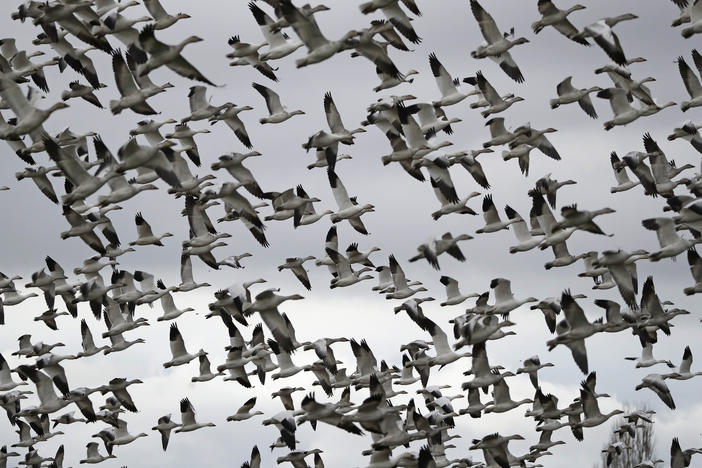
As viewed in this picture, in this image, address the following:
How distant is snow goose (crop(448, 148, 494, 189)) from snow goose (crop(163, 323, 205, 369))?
6.94m

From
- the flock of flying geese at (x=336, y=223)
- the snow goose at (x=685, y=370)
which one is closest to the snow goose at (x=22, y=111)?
the flock of flying geese at (x=336, y=223)

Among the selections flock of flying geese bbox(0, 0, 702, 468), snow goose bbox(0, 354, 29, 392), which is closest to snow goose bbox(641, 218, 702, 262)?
flock of flying geese bbox(0, 0, 702, 468)

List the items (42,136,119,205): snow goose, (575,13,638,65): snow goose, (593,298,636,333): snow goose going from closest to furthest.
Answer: (42,136,119,205): snow goose < (575,13,638,65): snow goose < (593,298,636,333): snow goose

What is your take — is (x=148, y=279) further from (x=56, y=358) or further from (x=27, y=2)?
(x=27, y=2)

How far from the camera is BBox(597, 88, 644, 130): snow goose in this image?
108 feet

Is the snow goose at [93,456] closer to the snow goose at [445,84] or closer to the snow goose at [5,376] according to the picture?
the snow goose at [5,376]

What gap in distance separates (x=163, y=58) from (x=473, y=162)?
324 inches

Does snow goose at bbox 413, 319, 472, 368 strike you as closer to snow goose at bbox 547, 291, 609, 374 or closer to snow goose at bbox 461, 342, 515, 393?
snow goose at bbox 461, 342, 515, 393

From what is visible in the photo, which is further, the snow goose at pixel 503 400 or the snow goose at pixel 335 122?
the snow goose at pixel 503 400

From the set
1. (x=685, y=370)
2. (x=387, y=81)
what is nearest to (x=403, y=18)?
(x=387, y=81)

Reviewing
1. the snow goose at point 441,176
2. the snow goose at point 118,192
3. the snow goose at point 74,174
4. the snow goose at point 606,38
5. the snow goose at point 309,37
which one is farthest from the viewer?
the snow goose at point 441,176

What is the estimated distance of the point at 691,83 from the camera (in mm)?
32500

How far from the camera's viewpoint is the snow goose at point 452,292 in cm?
3422

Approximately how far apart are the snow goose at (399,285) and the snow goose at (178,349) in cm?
431
